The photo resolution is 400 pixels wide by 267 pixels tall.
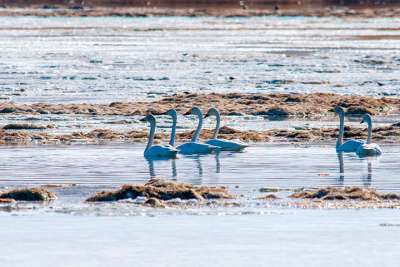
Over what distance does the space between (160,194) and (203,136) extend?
24.4 ft

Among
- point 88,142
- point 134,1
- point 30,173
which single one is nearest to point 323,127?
point 88,142

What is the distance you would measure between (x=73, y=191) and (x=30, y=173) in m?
1.84

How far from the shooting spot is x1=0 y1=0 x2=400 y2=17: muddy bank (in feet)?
302

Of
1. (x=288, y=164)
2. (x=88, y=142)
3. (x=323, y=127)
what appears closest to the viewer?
(x=288, y=164)

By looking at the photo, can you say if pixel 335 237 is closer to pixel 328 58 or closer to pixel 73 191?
pixel 73 191

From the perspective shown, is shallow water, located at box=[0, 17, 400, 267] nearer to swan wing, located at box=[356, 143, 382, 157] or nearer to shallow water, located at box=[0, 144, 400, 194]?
shallow water, located at box=[0, 144, 400, 194]

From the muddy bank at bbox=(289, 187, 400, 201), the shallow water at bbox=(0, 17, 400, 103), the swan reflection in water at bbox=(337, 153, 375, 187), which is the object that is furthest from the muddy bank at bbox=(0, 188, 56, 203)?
the shallow water at bbox=(0, 17, 400, 103)

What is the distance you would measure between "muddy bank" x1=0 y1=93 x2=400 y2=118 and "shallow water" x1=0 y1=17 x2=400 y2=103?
1895 mm

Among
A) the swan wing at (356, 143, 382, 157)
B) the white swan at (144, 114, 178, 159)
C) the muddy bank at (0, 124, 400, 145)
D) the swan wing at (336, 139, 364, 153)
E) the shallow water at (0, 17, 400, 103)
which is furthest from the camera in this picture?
the shallow water at (0, 17, 400, 103)

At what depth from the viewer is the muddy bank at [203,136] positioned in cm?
2012

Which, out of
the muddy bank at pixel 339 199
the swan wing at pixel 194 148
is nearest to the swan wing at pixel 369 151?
the swan wing at pixel 194 148

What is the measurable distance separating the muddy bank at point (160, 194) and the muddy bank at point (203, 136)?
6.17 meters

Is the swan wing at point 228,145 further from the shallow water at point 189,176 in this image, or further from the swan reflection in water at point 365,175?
the swan reflection in water at point 365,175

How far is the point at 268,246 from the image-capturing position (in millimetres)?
10938
